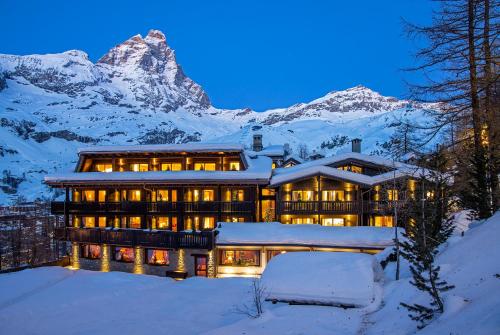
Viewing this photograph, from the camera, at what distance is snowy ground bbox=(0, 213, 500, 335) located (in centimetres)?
891

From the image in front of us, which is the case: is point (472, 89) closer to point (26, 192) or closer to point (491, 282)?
point (491, 282)

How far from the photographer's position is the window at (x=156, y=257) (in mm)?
29680

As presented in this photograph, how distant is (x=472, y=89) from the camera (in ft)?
45.5

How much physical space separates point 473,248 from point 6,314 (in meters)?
17.9

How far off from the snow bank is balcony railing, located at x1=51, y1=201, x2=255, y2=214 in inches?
620

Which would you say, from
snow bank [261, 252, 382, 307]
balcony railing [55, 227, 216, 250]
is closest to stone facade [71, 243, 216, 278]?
balcony railing [55, 227, 216, 250]

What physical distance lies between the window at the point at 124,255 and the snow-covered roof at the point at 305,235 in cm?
842

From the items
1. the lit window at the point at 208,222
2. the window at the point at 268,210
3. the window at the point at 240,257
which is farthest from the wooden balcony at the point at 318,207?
the lit window at the point at 208,222

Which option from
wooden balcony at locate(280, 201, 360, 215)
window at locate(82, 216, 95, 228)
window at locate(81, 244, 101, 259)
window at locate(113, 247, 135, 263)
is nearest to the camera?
wooden balcony at locate(280, 201, 360, 215)

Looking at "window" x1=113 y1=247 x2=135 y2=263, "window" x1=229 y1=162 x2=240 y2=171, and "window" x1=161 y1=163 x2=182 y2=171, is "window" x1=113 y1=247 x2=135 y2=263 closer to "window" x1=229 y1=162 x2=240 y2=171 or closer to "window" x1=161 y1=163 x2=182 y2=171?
"window" x1=161 y1=163 x2=182 y2=171

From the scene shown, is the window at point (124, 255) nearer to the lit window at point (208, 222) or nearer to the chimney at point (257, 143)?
the lit window at point (208, 222)

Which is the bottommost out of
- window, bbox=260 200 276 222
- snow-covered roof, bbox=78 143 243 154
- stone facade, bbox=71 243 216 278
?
stone facade, bbox=71 243 216 278

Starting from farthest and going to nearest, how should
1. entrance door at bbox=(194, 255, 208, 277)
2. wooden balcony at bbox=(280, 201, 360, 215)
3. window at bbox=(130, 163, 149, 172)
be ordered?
window at bbox=(130, 163, 149, 172) < wooden balcony at bbox=(280, 201, 360, 215) < entrance door at bbox=(194, 255, 208, 277)

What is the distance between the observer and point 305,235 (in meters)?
26.3
